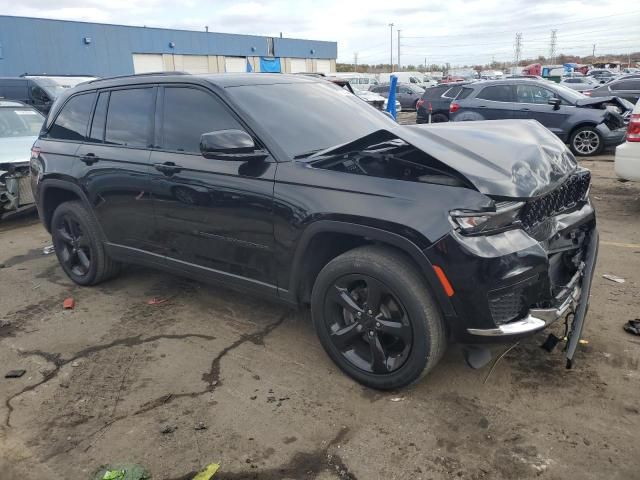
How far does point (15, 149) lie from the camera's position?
7.51m

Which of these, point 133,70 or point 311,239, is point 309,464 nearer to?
point 311,239

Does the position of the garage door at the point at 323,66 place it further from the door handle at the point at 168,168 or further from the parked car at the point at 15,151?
the door handle at the point at 168,168

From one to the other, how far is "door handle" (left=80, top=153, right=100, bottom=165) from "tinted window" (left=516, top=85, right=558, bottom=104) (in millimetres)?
9919

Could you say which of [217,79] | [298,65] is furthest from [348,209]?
[298,65]

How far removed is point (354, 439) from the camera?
271 centimetres

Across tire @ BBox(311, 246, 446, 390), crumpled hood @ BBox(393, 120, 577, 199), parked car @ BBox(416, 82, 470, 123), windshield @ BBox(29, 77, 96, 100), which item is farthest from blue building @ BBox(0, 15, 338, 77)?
tire @ BBox(311, 246, 446, 390)

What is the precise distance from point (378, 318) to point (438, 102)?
545 inches

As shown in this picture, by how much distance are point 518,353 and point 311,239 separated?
1544mm

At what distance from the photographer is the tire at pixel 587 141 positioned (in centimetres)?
1111

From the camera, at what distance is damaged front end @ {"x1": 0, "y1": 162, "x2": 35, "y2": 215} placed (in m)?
6.83

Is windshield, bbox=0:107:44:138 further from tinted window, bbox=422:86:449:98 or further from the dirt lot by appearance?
tinted window, bbox=422:86:449:98

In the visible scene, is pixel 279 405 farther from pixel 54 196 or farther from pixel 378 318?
pixel 54 196

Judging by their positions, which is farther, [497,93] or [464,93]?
[464,93]

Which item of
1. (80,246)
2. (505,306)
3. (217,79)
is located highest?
(217,79)
